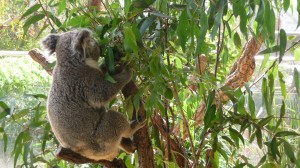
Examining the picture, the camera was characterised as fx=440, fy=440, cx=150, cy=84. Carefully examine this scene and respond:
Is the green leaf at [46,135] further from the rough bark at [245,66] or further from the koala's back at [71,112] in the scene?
the rough bark at [245,66]

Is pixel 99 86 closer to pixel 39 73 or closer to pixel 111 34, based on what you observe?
pixel 111 34

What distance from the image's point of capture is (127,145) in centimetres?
203

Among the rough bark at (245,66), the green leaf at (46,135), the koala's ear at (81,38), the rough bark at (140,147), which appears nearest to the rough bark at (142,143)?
the rough bark at (140,147)

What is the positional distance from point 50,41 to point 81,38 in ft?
0.93

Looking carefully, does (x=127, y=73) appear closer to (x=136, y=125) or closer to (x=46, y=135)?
(x=136, y=125)

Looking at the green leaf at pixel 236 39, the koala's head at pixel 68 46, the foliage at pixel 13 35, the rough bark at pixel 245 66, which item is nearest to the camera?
the green leaf at pixel 236 39

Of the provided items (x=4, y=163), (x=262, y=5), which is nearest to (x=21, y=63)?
(x=4, y=163)

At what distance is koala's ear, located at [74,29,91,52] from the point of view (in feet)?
6.00

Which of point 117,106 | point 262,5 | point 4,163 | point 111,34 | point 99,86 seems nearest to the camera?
point 262,5

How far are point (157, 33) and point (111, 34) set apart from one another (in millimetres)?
174

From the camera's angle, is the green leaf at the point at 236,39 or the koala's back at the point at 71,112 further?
the koala's back at the point at 71,112

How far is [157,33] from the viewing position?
1617 millimetres

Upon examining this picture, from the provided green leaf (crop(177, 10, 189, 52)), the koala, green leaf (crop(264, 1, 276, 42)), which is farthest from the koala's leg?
green leaf (crop(264, 1, 276, 42))

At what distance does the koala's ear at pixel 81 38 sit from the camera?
183 cm
